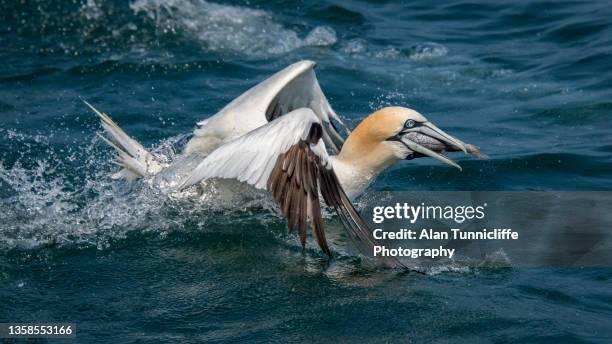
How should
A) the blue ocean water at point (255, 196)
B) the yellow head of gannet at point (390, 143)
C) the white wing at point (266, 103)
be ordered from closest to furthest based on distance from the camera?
1. the blue ocean water at point (255, 196)
2. the yellow head of gannet at point (390, 143)
3. the white wing at point (266, 103)

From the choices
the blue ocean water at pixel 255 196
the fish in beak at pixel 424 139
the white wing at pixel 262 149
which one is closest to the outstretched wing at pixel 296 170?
the white wing at pixel 262 149

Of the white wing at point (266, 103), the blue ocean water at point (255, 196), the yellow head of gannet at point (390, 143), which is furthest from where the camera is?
the white wing at point (266, 103)

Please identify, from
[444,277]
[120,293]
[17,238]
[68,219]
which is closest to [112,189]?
[68,219]

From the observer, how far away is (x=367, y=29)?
1326cm

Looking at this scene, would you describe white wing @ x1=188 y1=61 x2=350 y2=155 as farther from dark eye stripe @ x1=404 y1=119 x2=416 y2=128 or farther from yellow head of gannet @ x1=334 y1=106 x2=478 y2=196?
dark eye stripe @ x1=404 y1=119 x2=416 y2=128

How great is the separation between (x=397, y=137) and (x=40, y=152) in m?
3.76

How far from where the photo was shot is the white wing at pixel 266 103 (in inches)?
300

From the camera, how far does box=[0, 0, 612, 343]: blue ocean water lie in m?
5.82

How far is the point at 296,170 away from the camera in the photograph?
621cm

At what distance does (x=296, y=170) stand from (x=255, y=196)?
1496 mm

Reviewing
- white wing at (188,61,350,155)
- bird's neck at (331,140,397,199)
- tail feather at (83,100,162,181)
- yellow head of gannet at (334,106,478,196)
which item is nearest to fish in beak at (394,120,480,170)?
yellow head of gannet at (334,106,478,196)

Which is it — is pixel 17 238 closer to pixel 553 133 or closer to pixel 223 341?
pixel 223 341

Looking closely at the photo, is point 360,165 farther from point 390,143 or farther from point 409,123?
point 409,123

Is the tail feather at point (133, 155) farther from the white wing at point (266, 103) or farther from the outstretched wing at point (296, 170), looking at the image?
the outstretched wing at point (296, 170)
